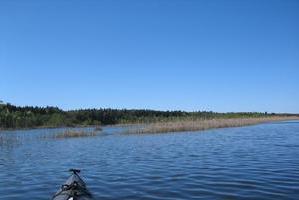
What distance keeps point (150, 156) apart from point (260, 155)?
20.6 ft

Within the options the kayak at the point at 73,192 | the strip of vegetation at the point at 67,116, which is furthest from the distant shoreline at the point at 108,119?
the kayak at the point at 73,192

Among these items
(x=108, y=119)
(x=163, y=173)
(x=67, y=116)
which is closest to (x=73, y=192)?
(x=163, y=173)

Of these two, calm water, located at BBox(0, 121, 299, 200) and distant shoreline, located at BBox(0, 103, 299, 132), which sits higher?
distant shoreline, located at BBox(0, 103, 299, 132)

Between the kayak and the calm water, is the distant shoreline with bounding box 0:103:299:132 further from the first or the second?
the kayak

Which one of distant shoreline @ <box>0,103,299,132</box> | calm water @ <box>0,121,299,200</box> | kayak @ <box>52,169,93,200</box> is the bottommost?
calm water @ <box>0,121,299,200</box>

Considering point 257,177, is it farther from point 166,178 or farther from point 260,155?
point 260,155

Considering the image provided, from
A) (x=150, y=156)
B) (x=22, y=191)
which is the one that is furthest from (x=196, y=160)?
(x=22, y=191)

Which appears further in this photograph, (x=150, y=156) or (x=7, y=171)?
(x=150, y=156)

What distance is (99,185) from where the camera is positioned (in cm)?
1662

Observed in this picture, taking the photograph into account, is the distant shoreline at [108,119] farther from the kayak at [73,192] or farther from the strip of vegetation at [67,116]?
the kayak at [73,192]

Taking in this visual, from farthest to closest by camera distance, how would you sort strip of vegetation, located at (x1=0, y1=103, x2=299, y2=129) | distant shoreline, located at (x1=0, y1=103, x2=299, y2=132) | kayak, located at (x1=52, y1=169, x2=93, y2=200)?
strip of vegetation, located at (x1=0, y1=103, x2=299, y2=129), distant shoreline, located at (x1=0, y1=103, x2=299, y2=132), kayak, located at (x1=52, y1=169, x2=93, y2=200)

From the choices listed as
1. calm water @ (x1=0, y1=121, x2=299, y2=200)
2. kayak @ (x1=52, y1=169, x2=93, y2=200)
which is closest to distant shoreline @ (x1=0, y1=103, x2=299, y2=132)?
calm water @ (x1=0, y1=121, x2=299, y2=200)

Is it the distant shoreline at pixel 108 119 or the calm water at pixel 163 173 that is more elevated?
the distant shoreline at pixel 108 119

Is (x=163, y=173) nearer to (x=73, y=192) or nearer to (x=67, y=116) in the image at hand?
(x=73, y=192)
